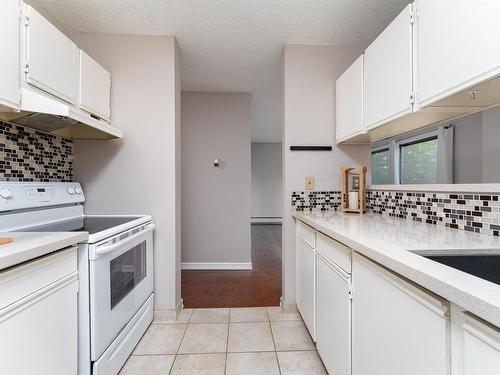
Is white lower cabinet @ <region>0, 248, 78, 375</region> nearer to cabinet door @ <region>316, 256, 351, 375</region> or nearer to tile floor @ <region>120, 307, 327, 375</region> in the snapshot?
tile floor @ <region>120, 307, 327, 375</region>

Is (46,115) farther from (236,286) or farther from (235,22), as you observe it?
(236,286)

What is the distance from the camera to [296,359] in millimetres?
1682

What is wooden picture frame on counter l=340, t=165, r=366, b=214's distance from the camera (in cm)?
201

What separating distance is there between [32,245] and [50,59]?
3.75 feet

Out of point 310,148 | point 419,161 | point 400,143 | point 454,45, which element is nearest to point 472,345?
point 454,45

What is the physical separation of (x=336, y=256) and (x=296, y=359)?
887 millimetres

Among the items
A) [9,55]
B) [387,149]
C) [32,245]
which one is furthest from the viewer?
[387,149]

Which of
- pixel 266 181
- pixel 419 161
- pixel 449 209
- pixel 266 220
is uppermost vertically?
pixel 419 161

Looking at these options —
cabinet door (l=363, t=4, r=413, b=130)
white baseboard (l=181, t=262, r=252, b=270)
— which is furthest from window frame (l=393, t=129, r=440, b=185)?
white baseboard (l=181, t=262, r=252, b=270)

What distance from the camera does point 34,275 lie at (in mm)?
986

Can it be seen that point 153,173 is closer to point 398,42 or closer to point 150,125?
point 150,125

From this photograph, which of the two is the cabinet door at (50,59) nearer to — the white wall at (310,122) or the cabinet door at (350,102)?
the white wall at (310,122)

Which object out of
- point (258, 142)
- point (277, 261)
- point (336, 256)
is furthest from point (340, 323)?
point (258, 142)

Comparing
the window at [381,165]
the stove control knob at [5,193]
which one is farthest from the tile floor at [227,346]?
the window at [381,165]
